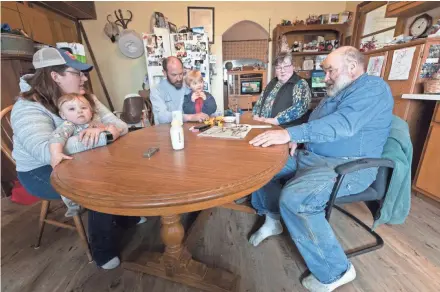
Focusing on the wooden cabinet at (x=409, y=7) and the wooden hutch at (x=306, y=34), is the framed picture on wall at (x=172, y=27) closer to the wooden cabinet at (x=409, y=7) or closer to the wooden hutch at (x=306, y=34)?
the wooden hutch at (x=306, y=34)

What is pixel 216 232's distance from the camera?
1.47m

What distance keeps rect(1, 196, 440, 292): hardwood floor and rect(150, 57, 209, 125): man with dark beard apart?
2.96 feet

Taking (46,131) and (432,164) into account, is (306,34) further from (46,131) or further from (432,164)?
(46,131)

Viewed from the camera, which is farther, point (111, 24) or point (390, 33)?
point (111, 24)

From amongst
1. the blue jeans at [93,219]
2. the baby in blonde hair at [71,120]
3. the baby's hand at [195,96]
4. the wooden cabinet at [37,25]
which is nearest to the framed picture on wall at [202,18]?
the wooden cabinet at [37,25]

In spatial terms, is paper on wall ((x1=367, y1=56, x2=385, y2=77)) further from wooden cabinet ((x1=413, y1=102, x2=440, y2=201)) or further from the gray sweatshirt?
the gray sweatshirt

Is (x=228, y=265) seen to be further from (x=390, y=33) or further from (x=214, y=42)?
(x=214, y=42)

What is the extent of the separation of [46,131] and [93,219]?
20.0 inches

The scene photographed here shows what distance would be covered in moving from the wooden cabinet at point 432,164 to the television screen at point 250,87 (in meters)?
2.97

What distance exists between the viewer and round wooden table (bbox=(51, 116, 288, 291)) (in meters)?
0.56

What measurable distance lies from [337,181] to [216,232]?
0.91m

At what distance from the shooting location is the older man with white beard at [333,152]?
957 mm

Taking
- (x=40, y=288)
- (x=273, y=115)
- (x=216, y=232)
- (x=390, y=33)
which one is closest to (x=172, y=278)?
(x=216, y=232)

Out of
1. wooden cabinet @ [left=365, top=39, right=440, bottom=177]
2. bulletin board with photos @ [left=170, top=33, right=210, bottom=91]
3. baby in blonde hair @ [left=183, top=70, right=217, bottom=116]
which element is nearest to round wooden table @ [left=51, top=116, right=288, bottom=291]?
baby in blonde hair @ [left=183, top=70, right=217, bottom=116]
